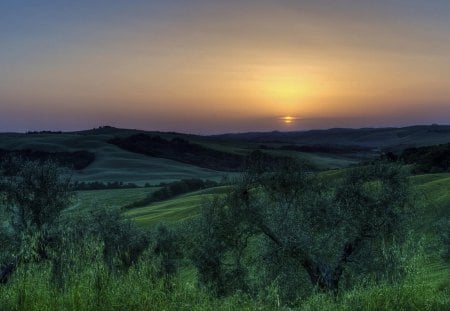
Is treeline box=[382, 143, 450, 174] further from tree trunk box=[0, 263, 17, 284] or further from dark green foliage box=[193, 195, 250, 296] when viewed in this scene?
tree trunk box=[0, 263, 17, 284]

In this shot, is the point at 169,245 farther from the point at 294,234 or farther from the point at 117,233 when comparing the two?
the point at 294,234

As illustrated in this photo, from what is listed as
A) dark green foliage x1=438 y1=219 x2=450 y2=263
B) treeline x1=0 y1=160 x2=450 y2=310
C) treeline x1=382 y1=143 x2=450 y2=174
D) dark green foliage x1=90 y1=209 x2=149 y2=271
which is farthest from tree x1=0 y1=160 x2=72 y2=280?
treeline x1=382 y1=143 x2=450 y2=174

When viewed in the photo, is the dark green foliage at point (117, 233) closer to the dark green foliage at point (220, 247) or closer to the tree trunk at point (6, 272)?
the dark green foliage at point (220, 247)

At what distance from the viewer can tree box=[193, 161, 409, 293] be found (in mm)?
24312

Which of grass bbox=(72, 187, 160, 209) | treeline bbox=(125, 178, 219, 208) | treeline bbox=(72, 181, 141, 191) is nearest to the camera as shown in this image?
treeline bbox=(125, 178, 219, 208)

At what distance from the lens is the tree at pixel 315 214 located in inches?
957

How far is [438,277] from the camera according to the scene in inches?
1215

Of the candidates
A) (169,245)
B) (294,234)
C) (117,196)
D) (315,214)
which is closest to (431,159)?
(169,245)

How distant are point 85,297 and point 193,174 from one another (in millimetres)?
177167

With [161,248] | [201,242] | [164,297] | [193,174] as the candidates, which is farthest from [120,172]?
[164,297]

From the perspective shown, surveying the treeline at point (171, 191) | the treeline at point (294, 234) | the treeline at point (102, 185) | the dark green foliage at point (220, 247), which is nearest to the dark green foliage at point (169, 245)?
the treeline at point (294, 234)

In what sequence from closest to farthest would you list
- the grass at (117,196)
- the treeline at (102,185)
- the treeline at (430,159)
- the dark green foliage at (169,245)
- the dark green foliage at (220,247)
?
the dark green foliage at (220,247)
the dark green foliage at (169,245)
the treeline at (430,159)
the grass at (117,196)
the treeline at (102,185)

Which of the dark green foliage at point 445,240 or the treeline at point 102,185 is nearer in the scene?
the dark green foliage at point 445,240

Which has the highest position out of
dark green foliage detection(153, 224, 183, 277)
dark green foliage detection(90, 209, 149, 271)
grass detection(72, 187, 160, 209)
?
dark green foliage detection(90, 209, 149, 271)
